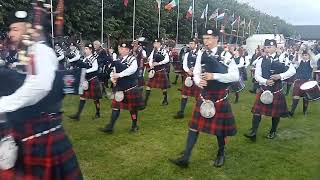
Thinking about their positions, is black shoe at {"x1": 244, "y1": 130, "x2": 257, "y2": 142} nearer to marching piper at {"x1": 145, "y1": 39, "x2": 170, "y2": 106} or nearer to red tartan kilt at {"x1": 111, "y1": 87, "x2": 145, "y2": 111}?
red tartan kilt at {"x1": 111, "y1": 87, "x2": 145, "y2": 111}

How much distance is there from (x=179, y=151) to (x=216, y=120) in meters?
1.19

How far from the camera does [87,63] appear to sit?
8.60 m

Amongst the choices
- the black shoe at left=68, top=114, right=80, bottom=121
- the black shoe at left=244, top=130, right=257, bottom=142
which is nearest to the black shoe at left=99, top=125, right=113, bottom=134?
the black shoe at left=68, top=114, right=80, bottom=121

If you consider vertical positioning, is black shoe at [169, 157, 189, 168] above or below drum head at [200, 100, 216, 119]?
below

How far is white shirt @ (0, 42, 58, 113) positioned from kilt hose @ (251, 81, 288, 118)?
15.5 feet

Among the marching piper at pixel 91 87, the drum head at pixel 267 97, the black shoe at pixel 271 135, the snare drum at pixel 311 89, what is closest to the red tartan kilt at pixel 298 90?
the snare drum at pixel 311 89

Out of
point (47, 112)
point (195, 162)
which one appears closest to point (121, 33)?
point (195, 162)

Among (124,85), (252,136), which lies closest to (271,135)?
(252,136)

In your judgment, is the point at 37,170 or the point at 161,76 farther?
the point at 161,76

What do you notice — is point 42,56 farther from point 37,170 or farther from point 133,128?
point 133,128

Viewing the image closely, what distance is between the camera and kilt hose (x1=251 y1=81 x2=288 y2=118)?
6883 millimetres

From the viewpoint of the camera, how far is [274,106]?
22.7ft

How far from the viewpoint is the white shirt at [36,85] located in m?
2.65

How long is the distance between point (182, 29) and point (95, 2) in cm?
1175
